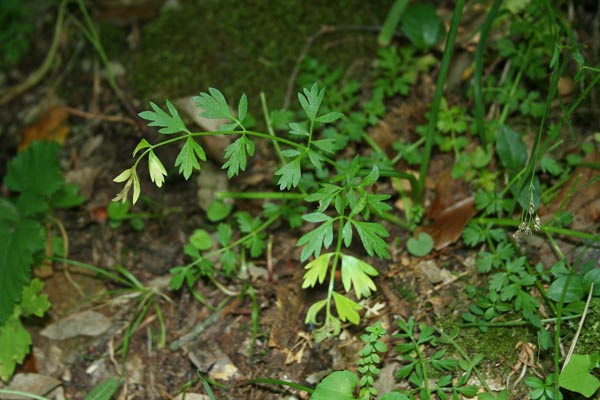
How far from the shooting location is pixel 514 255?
2.20 m

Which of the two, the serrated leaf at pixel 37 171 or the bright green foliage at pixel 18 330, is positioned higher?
the serrated leaf at pixel 37 171

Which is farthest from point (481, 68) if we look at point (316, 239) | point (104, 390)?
point (104, 390)

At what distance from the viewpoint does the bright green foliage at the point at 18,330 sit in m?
2.32

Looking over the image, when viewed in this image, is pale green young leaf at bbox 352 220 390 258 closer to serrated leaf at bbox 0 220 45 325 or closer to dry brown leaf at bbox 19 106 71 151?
serrated leaf at bbox 0 220 45 325

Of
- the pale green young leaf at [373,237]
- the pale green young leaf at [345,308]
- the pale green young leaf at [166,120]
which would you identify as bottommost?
the pale green young leaf at [345,308]

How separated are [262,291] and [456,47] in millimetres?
1388

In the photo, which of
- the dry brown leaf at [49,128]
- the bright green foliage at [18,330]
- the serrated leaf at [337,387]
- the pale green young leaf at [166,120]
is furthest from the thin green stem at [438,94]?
the dry brown leaf at [49,128]

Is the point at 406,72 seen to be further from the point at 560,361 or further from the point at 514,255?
the point at 560,361

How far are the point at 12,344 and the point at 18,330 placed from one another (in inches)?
2.3

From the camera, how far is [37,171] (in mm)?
2586

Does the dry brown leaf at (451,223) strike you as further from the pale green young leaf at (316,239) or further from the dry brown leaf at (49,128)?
the dry brown leaf at (49,128)

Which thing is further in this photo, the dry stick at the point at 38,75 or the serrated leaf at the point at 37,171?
the dry stick at the point at 38,75

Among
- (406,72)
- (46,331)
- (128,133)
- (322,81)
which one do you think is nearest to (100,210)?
(128,133)

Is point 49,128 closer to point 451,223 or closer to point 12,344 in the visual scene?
point 12,344
